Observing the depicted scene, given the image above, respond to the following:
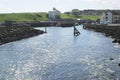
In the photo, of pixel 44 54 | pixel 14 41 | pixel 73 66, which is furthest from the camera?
pixel 14 41

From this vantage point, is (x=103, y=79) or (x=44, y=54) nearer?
(x=103, y=79)

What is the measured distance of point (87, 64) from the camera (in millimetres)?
69625

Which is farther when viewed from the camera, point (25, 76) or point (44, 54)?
point (44, 54)

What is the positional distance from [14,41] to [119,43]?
3856 cm

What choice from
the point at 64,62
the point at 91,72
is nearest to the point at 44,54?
the point at 64,62

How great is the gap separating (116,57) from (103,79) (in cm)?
2384

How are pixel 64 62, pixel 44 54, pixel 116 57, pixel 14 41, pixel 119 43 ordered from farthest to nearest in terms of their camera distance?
1. pixel 14 41
2. pixel 119 43
3. pixel 44 54
4. pixel 116 57
5. pixel 64 62

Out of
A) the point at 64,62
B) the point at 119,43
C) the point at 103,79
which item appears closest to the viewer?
the point at 103,79

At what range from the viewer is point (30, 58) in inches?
3113

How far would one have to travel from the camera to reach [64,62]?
238 feet

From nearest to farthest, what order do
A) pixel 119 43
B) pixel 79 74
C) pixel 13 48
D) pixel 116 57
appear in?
pixel 79 74
pixel 116 57
pixel 13 48
pixel 119 43

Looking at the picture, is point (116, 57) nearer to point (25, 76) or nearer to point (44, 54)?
point (44, 54)

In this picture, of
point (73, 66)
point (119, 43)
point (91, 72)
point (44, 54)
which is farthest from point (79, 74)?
point (119, 43)

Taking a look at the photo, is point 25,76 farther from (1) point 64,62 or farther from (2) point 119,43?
(2) point 119,43
